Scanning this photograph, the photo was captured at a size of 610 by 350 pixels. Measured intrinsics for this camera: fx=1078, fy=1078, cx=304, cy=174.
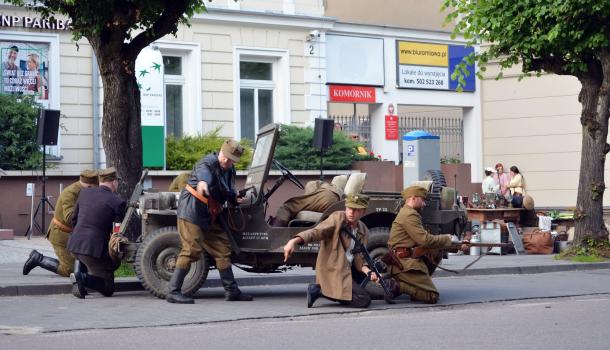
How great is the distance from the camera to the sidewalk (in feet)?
44.7

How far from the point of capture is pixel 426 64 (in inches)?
1326

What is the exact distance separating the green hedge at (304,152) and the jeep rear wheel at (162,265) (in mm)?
15407

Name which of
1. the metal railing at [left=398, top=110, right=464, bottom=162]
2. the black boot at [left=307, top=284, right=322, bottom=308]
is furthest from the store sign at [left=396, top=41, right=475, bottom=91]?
the black boot at [left=307, top=284, right=322, bottom=308]

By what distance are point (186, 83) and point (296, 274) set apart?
546 inches

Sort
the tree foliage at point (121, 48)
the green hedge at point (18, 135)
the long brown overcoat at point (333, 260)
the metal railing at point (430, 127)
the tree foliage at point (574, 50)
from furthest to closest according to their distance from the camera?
1. the metal railing at point (430, 127)
2. the green hedge at point (18, 135)
3. the tree foliage at point (574, 50)
4. the tree foliage at point (121, 48)
5. the long brown overcoat at point (333, 260)

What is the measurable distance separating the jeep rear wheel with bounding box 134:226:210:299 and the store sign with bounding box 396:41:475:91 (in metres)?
20.9

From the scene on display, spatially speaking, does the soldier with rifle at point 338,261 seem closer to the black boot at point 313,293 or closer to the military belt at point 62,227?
the black boot at point 313,293

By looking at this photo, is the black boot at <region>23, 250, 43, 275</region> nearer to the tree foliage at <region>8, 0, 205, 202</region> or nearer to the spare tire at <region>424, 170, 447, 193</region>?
the tree foliage at <region>8, 0, 205, 202</region>

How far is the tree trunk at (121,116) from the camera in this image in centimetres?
1526

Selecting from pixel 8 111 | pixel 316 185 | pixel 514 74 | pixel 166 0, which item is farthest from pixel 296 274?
pixel 514 74

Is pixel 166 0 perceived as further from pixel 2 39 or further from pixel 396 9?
pixel 396 9

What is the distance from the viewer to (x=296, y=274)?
16250mm

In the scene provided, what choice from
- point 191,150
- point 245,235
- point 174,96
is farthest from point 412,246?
point 174,96

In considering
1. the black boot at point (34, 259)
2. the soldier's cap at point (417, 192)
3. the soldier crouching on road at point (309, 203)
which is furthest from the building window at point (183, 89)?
the soldier's cap at point (417, 192)
